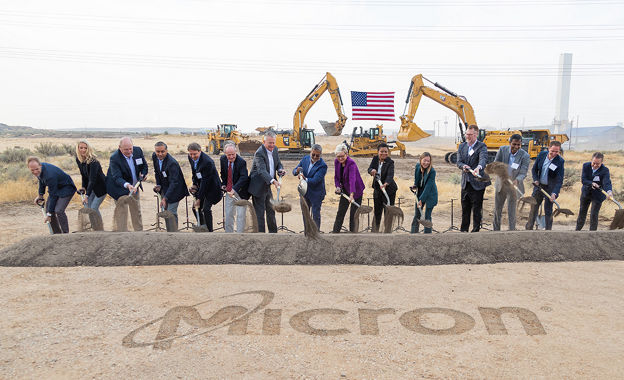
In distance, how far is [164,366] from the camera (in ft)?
9.35

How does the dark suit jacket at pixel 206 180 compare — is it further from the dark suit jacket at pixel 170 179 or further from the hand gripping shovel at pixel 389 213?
→ the hand gripping shovel at pixel 389 213

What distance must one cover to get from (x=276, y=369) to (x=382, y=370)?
738 millimetres

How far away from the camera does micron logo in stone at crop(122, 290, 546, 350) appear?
132 inches

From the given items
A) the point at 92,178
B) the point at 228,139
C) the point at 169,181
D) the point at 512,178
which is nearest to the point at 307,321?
the point at 169,181

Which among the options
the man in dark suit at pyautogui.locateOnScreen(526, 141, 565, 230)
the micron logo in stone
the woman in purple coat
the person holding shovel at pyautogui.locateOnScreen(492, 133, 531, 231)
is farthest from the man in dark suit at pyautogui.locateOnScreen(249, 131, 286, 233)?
the man in dark suit at pyautogui.locateOnScreen(526, 141, 565, 230)

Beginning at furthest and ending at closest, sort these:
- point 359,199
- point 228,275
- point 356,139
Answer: point 356,139
point 359,199
point 228,275

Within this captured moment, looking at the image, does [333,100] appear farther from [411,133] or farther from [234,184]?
[234,184]

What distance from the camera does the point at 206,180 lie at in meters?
6.09

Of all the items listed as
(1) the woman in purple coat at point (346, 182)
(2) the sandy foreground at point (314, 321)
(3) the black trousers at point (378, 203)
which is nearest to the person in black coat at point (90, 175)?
(2) the sandy foreground at point (314, 321)

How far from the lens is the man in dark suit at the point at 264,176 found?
6115mm

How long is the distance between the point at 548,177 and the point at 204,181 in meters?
5.45

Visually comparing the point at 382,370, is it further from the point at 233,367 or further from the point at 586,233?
the point at 586,233

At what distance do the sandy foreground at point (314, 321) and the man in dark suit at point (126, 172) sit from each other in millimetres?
1487

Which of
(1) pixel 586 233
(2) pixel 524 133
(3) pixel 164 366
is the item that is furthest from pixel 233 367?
(2) pixel 524 133
